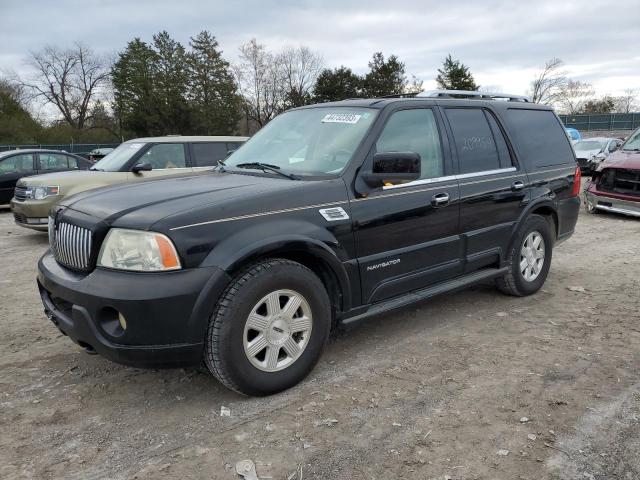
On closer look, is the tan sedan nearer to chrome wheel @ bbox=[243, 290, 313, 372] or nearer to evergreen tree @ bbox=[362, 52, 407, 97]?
chrome wheel @ bbox=[243, 290, 313, 372]

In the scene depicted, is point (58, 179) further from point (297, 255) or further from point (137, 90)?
point (137, 90)

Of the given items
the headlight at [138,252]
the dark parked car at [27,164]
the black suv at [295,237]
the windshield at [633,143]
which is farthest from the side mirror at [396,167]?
the dark parked car at [27,164]

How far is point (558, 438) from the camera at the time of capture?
275cm

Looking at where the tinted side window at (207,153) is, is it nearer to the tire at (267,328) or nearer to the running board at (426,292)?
the running board at (426,292)

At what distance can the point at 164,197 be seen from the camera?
10.3 feet

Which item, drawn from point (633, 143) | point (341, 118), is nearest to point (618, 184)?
point (633, 143)

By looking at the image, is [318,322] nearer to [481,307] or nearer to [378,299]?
[378,299]

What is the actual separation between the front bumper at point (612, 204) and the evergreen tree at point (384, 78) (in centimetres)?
4466

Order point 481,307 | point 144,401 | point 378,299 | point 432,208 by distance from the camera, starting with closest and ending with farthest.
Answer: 1. point 144,401
2. point 378,299
3. point 432,208
4. point 481,307

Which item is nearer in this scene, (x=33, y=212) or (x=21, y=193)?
(x=33, y=212)

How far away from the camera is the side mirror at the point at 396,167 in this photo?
3.40 meters

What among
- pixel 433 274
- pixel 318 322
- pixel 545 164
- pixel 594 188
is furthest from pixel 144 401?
pixel 594 188

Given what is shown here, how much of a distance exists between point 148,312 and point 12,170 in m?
11.1

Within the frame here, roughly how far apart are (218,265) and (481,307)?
302 centimetres
